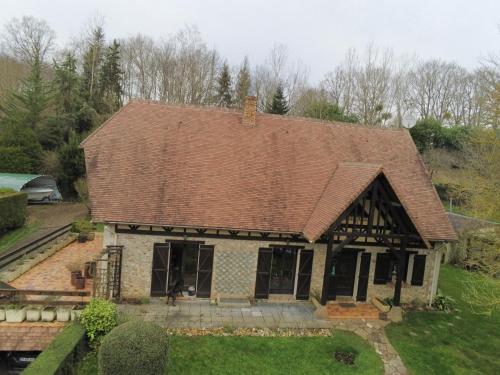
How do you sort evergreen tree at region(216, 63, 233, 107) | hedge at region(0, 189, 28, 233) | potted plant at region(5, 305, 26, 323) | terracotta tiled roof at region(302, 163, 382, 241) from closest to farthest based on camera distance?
potted plant at region(5, 305, 26, 323) < terracotta tiled roof at region(302, 163, 382, 241) < hedge at region(0, 189, 28, 233) < evergreen tree at region(216, 63, 233, 107)

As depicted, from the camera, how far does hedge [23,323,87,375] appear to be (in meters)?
8.05

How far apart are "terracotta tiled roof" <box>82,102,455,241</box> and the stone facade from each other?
2.72 ft

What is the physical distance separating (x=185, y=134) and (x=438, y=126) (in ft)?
96.9

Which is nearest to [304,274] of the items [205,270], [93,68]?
[205,270]

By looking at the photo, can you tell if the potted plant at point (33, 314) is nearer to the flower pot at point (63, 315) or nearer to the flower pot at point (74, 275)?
the flower pot at point (63, 315)

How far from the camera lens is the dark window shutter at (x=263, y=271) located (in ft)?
45.6

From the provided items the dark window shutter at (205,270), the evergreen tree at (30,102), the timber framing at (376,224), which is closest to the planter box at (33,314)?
the dark window shutter at (205,270)

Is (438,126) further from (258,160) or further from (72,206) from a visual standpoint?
(72,206)

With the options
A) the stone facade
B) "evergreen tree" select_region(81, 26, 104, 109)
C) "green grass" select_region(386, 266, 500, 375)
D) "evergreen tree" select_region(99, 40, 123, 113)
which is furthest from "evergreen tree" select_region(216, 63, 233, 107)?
"green grass" select_region(386, 266, 500, 375)

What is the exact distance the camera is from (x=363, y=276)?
48.0ft

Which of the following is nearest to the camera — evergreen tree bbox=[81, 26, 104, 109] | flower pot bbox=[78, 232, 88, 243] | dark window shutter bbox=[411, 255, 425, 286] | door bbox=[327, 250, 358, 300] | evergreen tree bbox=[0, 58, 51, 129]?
door bbox=[327, 250, 358, 300]

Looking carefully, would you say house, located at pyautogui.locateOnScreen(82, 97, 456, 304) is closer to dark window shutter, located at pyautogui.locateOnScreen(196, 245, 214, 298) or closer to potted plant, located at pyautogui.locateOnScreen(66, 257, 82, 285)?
dark window shutter, located at pyautogui.locateOnScreen(196, 245, 214, 298)

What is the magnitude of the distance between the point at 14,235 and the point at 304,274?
18285 mm

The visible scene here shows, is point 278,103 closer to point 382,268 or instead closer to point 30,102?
point 30,102
